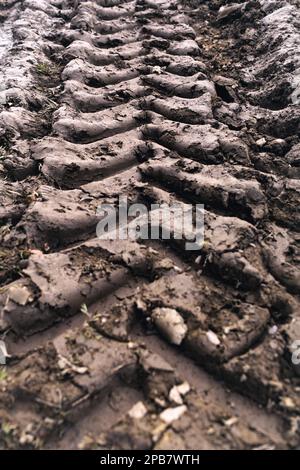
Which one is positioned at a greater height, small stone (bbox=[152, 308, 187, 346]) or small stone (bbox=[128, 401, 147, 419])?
small stone (bbox=[152, 308, 187, 346])

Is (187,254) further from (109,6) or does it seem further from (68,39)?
(109,6)

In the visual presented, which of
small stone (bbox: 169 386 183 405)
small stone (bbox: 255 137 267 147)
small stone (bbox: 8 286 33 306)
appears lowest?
small stone (bbox: 169 386 183 405)

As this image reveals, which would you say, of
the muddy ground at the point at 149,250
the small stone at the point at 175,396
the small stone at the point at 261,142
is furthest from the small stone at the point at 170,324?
the small stone at the point at 261,142

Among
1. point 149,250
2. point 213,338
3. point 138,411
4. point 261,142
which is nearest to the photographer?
point 138,411

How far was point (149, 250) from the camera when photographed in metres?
1.70

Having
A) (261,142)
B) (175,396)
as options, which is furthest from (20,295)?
→ (261,142)

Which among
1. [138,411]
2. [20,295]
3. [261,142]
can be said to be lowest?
[138,411]

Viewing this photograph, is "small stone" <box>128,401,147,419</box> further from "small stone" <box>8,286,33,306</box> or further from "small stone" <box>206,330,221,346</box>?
"small stone" <box>8,286,33,306</box>

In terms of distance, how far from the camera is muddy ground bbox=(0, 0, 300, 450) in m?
Answer: 1.29

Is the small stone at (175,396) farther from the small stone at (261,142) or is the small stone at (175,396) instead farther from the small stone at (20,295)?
the small stone at (261,142)

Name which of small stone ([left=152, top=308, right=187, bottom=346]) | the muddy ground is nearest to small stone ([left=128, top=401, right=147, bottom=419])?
the muddy ground

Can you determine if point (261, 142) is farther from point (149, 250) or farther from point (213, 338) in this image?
point (213, 338)

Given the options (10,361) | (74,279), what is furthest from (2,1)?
(10,361)

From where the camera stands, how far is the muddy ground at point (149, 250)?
1.29 meters
